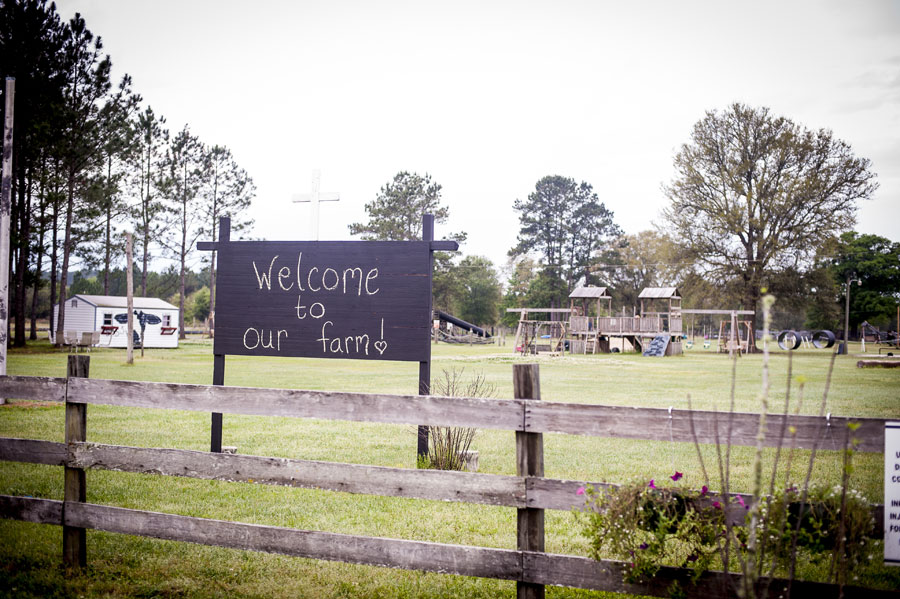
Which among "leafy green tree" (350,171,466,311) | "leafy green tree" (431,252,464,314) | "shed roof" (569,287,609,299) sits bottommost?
"shed roof" (569,287,609,299)

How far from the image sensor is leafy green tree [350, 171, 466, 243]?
6450cm

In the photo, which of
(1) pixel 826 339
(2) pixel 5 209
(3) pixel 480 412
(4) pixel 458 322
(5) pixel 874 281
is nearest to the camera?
(3) pixel 480 412

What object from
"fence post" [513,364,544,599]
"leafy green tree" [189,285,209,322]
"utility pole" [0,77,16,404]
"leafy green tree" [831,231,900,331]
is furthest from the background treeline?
"leafy green tree" [831,231,900,331]

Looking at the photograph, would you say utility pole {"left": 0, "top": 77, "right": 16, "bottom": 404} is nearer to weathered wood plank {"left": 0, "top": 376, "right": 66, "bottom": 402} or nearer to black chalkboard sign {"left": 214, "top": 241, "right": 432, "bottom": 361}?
black chalkboard sign {"left": 214, "top": 241, "right": 432, "bottom": 361}

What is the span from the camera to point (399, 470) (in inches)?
Answer: 143

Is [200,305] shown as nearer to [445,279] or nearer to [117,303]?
[445,279]

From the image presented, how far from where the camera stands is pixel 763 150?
43.8 m

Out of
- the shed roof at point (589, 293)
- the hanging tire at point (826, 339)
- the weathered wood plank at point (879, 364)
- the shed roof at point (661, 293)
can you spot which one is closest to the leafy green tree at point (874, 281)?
the hanging tire at point (826, 339)

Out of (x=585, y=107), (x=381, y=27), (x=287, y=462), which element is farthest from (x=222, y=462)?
(x=585, y=107)

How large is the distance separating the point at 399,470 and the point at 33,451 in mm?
2642

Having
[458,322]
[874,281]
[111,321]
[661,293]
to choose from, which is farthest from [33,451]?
[874,281]

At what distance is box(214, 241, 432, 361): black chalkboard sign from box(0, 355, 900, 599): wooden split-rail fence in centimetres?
285

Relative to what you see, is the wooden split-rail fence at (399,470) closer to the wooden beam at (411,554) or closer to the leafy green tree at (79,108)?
the wooden beam at (411,554)

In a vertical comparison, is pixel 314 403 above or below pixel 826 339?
above
